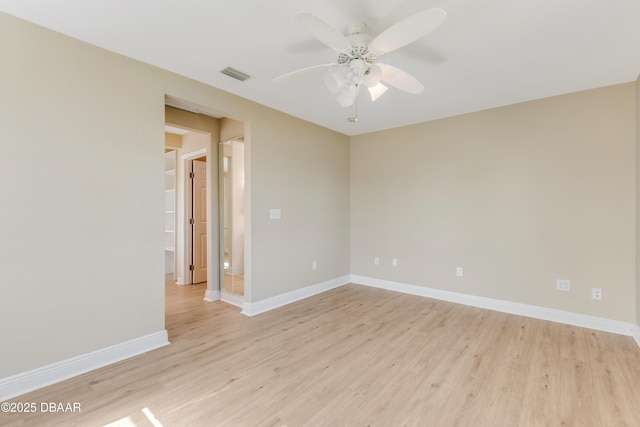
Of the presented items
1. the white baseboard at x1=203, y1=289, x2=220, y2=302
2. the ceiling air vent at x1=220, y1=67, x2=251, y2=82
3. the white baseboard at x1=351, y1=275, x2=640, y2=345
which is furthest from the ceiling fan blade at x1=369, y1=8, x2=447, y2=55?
the white baseboard at x1=203, y1=289, x2=220, y2=302

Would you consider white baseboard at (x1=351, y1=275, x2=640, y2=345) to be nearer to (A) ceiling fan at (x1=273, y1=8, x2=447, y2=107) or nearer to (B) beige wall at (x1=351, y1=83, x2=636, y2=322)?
(B) beige wall at (x1=351, y1=83, x2=636, y2=322)

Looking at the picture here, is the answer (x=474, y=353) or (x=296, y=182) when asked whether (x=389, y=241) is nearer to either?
(x=296, y=182)

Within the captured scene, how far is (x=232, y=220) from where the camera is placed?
12.9 feet

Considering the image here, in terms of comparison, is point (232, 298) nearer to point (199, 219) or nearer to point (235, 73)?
point (199, 219)

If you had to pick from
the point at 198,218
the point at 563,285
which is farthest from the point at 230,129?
the point at 563,285

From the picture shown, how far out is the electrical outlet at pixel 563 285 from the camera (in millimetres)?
3154

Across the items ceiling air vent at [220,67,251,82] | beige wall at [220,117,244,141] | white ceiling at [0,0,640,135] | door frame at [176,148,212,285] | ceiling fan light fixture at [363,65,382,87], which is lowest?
door frame at [176,148,212,285]

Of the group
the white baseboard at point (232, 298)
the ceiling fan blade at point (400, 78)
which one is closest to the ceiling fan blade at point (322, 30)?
the ceiling fan blade at point (400, 78)

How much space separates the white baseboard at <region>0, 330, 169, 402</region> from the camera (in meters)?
1.91

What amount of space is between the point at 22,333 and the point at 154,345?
90cm

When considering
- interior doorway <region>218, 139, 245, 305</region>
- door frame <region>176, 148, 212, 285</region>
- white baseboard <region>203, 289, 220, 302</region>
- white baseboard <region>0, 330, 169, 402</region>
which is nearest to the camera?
white baseboard <region>0, 330, 169, 402</region>

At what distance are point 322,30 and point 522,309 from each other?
3.71 metres

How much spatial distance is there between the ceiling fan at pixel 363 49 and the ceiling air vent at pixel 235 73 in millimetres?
775

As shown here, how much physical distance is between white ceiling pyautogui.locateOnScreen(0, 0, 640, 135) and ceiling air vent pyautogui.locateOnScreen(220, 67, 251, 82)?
0.23 feet
